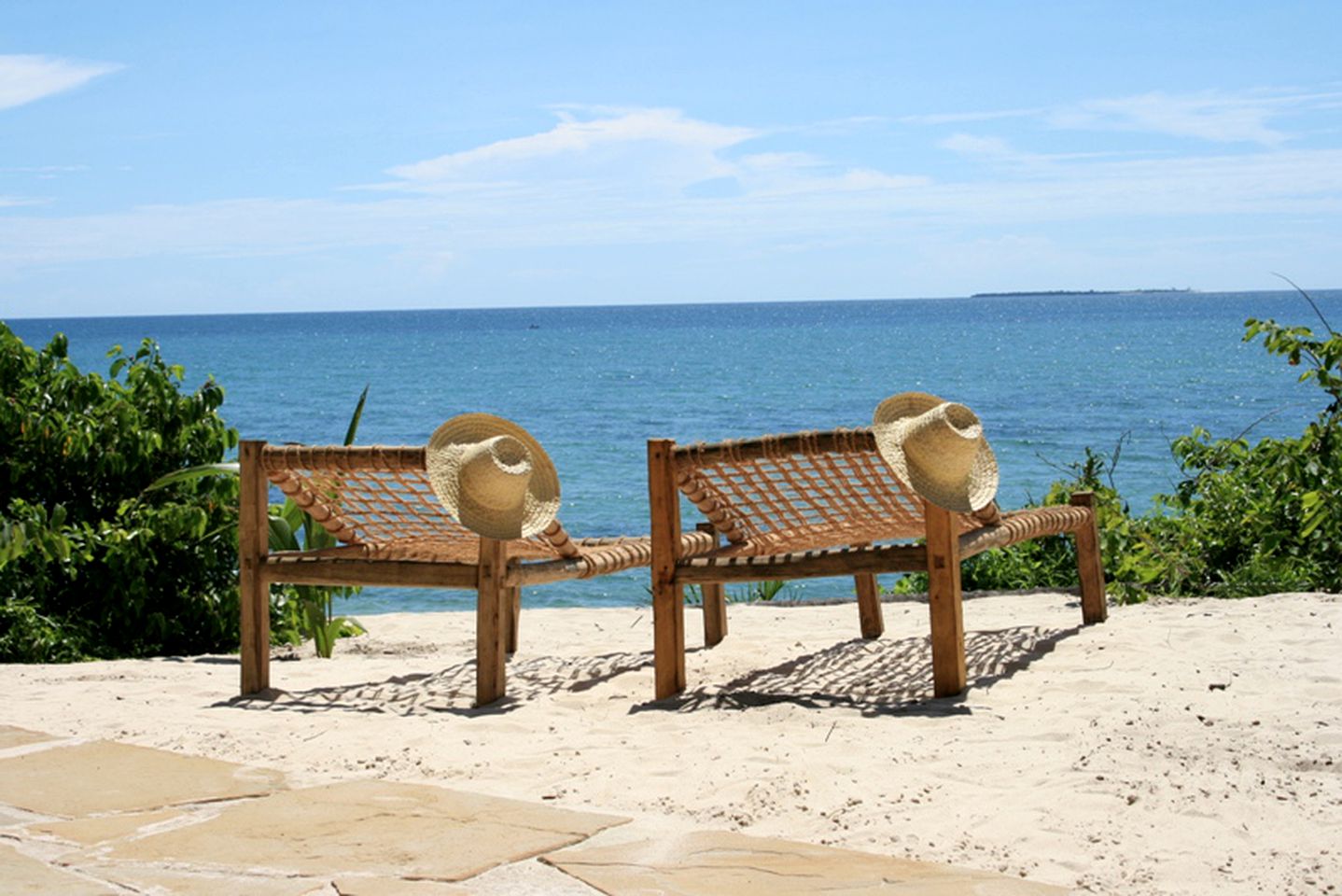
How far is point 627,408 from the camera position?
109 ft

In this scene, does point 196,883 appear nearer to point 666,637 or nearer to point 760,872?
point 760,872

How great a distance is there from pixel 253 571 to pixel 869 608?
2.27 meters

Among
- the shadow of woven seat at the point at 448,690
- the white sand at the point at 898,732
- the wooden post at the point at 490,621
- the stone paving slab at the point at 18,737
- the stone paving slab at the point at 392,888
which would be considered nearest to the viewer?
the stone paving slab at the point at 392,888

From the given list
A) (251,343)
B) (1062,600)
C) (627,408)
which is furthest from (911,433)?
(251,343)

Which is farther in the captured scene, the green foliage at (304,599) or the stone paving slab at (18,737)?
the green foliage at (304,599)

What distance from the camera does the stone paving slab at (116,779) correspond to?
3.31 meters

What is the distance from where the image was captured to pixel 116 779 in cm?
354

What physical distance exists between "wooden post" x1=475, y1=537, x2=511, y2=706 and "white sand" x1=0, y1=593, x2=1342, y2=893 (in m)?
0.09

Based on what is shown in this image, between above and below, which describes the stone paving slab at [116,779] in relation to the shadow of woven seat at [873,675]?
above

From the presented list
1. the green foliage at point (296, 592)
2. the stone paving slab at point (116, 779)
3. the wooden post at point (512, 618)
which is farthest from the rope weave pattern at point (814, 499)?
the stone paving slab at point (116, 779)

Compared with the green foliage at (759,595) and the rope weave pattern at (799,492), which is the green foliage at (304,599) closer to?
the rope weave pattern at (799,492)

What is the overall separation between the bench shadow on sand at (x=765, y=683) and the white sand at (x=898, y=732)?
19 mm

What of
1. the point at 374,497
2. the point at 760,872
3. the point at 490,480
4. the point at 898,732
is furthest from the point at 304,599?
the point at 760,872

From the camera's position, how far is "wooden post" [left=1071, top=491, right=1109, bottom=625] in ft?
18.0
